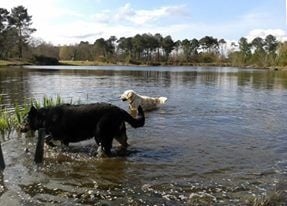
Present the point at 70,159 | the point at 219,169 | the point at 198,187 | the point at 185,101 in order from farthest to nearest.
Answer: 1. the point at 185,101
2. the point at 70,159
3. the point at 219,169
4. the point at 198,187

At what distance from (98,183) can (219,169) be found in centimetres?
316

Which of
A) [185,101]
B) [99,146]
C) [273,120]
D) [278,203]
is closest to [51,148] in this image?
[99,146]

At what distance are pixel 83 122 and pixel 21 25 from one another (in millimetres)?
113356

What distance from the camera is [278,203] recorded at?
771 centimetres

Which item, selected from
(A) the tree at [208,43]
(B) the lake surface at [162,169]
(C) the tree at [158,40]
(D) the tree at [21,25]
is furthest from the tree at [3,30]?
(B) the lake surface at [162,169]

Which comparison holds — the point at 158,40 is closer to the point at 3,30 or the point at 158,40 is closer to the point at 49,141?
the point at 3,30

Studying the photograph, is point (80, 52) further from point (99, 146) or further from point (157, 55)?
point (99, 146)

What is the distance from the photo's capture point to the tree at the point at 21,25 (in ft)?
378

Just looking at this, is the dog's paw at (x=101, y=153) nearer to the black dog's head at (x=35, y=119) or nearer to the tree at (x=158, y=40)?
the black dog's head at (x=35, y=119)

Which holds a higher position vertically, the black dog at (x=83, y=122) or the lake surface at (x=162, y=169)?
the black dog at (x=83, y=122)

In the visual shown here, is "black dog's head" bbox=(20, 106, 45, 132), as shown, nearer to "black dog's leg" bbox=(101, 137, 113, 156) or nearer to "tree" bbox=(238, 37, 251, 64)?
"black dog's leg" bbox=(101, 137, 113, 156)

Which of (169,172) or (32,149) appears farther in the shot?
(32,149)

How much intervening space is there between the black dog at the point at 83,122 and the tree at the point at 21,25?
108843mm

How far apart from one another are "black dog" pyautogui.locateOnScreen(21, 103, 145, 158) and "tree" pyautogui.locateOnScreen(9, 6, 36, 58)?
10884 cm
